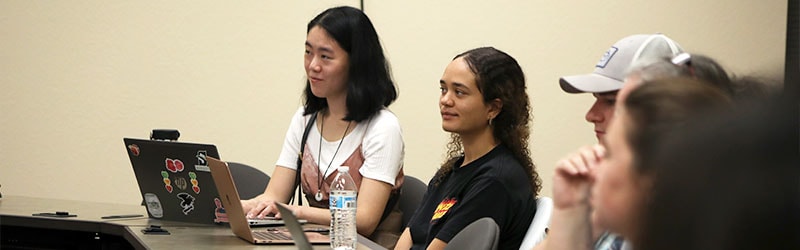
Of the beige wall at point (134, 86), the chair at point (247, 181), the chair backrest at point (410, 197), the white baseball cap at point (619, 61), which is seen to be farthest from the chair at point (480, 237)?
the beige wall at point (134, 86)

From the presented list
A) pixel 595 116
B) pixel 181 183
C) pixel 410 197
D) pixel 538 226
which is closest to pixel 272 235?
pixel 181 183

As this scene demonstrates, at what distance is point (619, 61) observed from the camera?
202cm

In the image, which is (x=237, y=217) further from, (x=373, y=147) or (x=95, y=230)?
(x=373, y=147)

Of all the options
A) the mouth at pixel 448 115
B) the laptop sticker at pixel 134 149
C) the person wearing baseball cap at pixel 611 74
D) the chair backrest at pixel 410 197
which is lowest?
the chair backrest at pixel 410 197

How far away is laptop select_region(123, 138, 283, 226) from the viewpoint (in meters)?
2.73

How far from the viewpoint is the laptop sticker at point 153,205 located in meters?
2.98

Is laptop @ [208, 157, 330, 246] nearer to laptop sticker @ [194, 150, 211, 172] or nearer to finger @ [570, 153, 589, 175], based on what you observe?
laptop sticker @ [194, 150, 211, 172]

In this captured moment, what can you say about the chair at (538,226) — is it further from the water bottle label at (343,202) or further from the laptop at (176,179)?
the laptop at (176,179)

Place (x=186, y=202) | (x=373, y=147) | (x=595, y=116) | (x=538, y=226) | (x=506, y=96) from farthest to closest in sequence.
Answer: (x=373, y=147) < (x=186, y=202) < (x=506, y=96) < (x=538, y=226) < (x=595, y=116)

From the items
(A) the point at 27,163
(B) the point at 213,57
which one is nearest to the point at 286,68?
(B) the point at 213,57

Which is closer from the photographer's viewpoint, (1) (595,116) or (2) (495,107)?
(1) (595,116)

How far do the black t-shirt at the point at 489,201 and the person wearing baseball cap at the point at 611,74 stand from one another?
1.94 ft

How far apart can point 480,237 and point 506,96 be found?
79 centimetres

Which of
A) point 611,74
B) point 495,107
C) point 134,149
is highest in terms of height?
point 611,74
